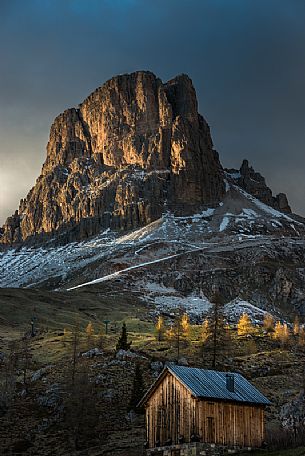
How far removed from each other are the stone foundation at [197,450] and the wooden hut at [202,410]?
0.28 meters

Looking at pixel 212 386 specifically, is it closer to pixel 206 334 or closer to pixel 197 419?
pixel 197 419

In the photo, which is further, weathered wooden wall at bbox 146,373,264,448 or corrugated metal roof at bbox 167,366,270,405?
corrugated metal roof at bbox 167,366,270,405

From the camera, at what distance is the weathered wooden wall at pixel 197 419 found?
148 ft

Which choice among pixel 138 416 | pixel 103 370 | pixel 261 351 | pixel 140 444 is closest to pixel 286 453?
pixel 140 444

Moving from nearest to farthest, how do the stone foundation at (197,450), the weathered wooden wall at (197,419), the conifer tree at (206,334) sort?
the stone foundation at (197,450) → the weathered wooden wall at (197,419) → the conifer tree at (206,334)

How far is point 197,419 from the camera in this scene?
44781mm

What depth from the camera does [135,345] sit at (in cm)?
9612

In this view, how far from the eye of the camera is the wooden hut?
45.3 m

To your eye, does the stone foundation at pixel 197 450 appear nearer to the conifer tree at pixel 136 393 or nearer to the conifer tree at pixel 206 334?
the conifer tree at pixel 136 393

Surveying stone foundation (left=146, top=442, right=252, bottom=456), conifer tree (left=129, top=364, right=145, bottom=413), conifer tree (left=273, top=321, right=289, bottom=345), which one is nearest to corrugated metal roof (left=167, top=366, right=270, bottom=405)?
stone foundation (left=146, top=442, right=252, bottom=456)

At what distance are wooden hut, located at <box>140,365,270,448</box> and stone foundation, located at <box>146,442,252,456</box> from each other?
278 millimetres

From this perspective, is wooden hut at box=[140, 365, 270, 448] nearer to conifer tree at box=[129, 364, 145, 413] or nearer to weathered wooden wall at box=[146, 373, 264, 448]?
weathered wooden wall at box=[146, 373, 264, 448]

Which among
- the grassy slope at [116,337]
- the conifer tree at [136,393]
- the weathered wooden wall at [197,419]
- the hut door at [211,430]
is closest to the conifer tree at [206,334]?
the grassy slope at [116,337]

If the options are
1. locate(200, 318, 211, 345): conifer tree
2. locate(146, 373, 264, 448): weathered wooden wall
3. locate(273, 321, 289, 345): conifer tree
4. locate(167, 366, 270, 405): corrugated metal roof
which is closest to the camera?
locate(146, 373, 264, 448): weathered wooden wall
